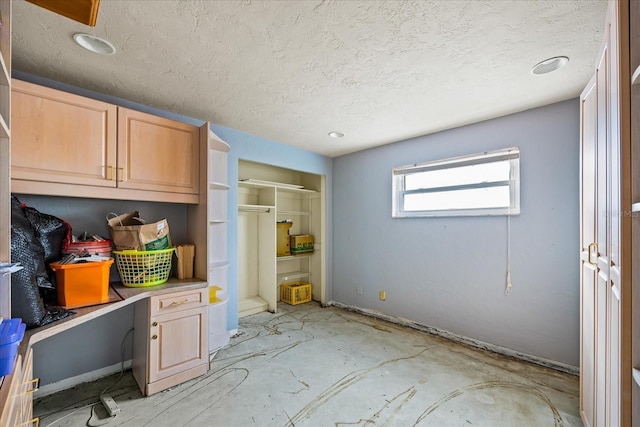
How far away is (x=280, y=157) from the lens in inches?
146

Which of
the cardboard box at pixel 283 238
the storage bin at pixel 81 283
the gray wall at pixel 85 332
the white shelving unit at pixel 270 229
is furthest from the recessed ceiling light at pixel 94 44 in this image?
the cardboard box at pixel 283 238

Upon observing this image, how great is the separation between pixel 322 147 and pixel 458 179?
1.81m

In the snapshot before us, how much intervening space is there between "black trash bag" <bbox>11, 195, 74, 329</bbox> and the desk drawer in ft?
1.88

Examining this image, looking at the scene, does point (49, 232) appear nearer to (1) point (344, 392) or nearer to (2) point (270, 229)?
(1) point (344, 392)

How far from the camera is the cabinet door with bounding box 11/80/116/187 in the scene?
1.70 meters

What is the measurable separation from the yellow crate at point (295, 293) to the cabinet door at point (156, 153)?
246 centimetres

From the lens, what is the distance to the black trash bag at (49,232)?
168 cm

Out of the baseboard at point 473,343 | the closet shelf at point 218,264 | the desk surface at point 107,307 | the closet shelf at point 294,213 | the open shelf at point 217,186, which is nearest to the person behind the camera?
the desk surface at point 107,307

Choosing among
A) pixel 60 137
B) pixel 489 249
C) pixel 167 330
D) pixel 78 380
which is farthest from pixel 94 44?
pixel 489 249

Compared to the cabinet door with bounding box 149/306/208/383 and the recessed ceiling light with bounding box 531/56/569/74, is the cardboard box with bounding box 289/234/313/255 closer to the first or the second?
the cabinet door with bounding box 149/306/208/383

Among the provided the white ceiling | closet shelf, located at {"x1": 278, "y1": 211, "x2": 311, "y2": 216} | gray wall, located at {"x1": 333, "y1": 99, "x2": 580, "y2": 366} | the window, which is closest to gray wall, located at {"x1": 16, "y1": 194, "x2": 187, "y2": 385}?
the white ceiling

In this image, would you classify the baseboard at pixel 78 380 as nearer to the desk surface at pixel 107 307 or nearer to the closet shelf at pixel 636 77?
the desk surface at pixel 107 307

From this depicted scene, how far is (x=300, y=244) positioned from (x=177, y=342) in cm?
246

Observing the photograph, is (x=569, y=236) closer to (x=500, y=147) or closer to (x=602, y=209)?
(x=500, y=147)
